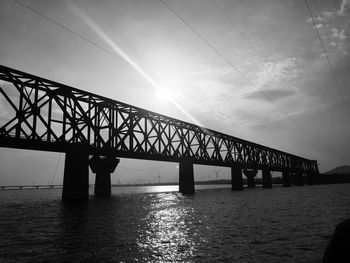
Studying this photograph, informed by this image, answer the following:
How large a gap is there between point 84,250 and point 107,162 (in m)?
45.3

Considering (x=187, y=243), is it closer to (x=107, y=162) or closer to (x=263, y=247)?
(x=263, y=247)

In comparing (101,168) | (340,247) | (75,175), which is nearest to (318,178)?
(101,168)

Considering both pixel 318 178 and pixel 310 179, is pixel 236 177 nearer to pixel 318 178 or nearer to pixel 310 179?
pixel 310 179

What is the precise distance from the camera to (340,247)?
4.49m

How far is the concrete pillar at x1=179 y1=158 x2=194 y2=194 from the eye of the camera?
229 feet

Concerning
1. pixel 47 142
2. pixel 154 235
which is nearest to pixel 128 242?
pixel 154 235

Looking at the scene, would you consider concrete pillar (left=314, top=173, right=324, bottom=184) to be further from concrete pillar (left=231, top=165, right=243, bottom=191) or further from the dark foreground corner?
the dark foreground corner

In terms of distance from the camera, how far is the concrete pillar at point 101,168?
56.7m

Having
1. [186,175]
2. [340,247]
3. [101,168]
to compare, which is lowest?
[340,247]

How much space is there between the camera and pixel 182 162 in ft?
228

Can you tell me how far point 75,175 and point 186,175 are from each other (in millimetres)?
35035

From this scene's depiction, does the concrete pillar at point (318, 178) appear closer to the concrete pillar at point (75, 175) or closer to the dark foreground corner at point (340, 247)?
the concrete pillar at point (75, 175)

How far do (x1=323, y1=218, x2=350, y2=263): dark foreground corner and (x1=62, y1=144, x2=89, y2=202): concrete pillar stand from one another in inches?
1562

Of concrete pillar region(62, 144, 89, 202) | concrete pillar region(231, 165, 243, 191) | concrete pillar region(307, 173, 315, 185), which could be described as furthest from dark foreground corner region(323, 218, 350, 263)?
concrete pillar region(307, 173, 315, 185)
